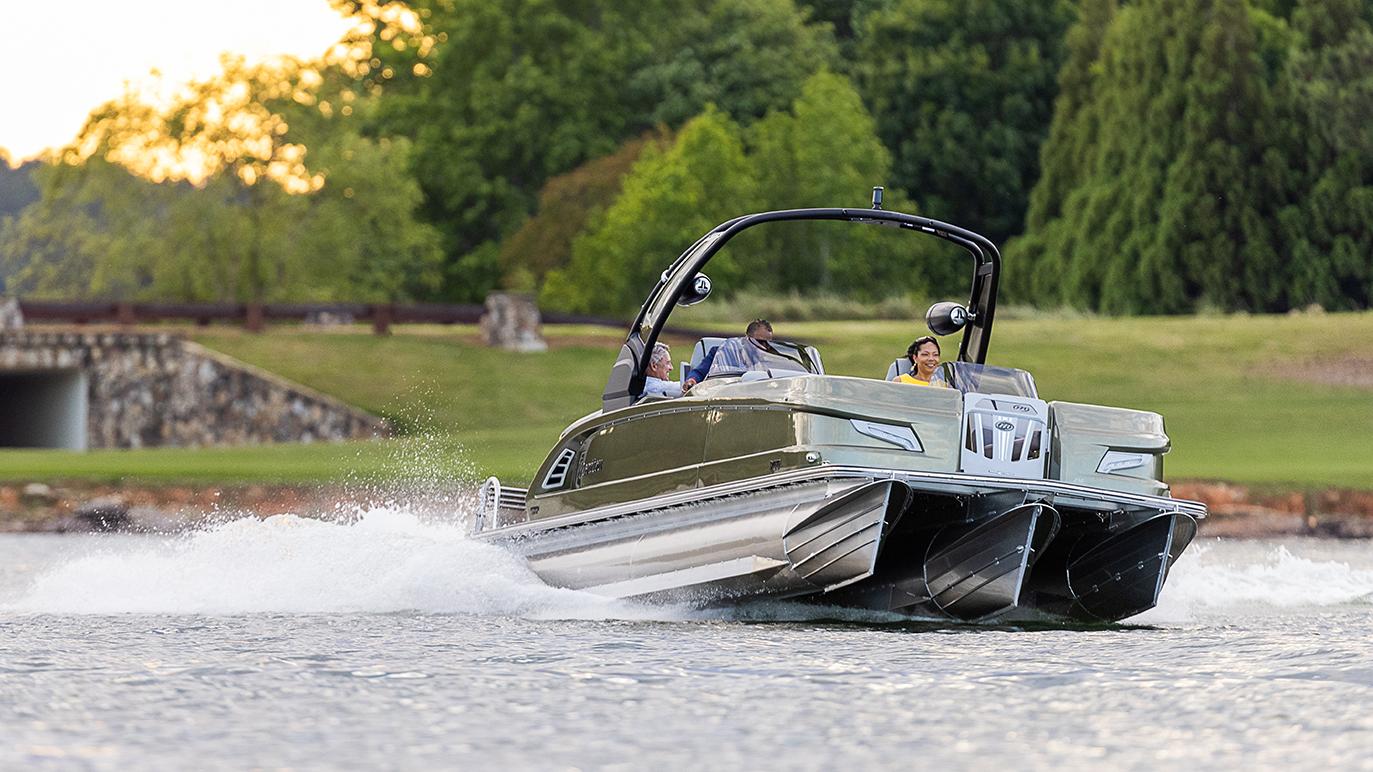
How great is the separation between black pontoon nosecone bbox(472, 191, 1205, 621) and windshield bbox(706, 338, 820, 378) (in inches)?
0.8

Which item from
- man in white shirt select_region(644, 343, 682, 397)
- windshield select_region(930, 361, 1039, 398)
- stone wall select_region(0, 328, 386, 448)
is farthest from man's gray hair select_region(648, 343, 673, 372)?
stone wall select_region(0, 328, 386, 448)

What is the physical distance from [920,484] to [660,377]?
2733 millimetres

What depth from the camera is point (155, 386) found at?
36781 millimetres

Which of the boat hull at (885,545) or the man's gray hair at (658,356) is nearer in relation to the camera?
the boat hull at (885,545)

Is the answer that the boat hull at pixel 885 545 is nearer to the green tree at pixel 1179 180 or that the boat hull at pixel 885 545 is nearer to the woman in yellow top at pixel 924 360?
the woman in yellow top at pixel 924 360

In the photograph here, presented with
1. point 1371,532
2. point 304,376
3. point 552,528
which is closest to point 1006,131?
point 304,376

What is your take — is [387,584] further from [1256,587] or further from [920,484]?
[1256,587]

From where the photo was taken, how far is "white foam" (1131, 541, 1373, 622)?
14148mm

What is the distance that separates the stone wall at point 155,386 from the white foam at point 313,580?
19586 mm

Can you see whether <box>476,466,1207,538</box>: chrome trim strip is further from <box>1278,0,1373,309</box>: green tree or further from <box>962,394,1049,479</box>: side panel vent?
<box>1278,0,1373,309</box>: green tree

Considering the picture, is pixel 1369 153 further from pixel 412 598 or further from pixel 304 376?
pixel 412 598

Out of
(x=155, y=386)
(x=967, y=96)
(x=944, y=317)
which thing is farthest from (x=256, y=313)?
(x=967, y=96)

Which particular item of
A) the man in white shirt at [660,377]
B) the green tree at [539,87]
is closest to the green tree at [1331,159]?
the green tree at [539,87]

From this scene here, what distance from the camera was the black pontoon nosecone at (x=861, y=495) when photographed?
11.9 m
